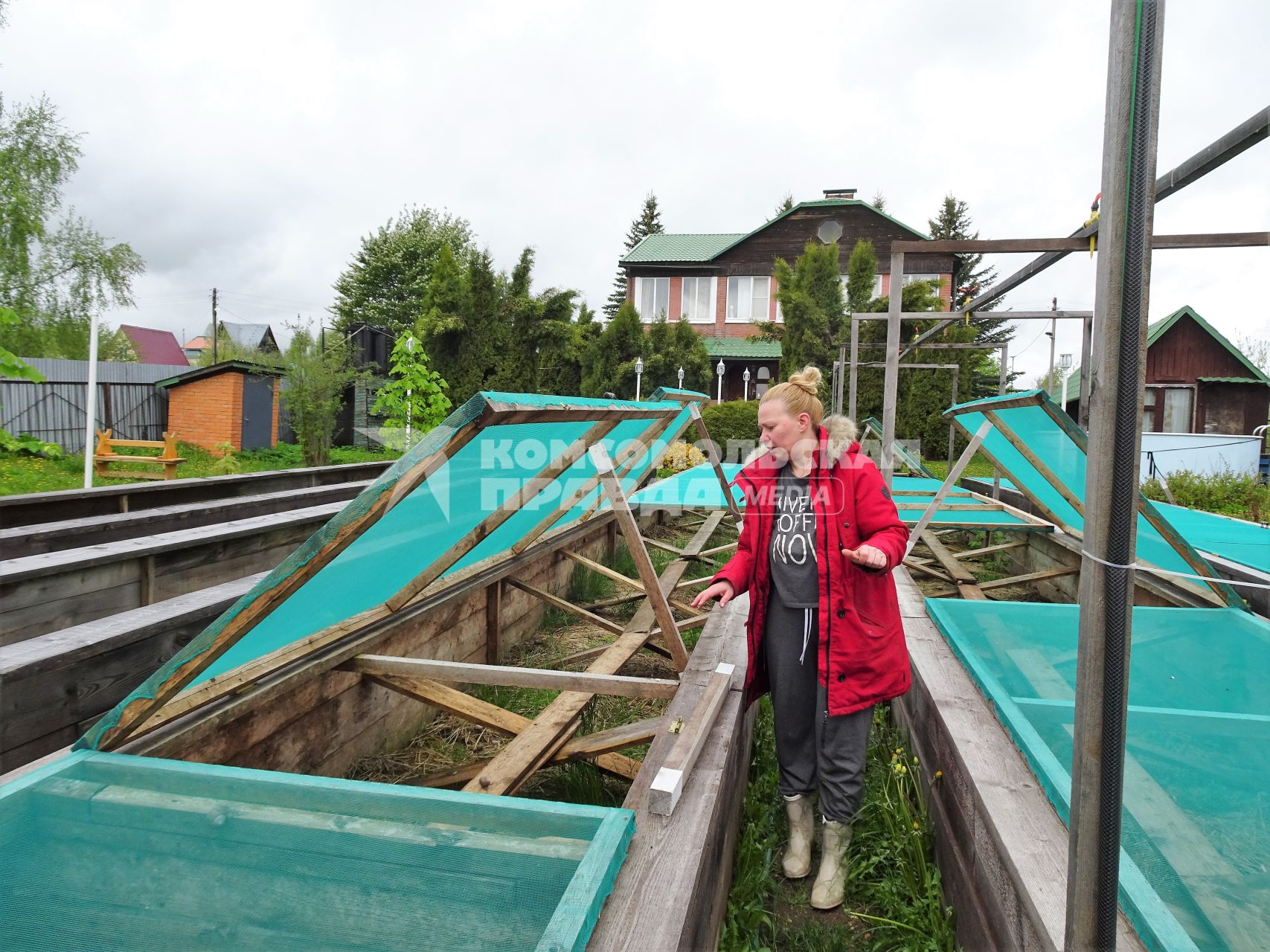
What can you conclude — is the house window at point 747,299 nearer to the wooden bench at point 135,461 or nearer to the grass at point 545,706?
the wooden bench at point 135,461

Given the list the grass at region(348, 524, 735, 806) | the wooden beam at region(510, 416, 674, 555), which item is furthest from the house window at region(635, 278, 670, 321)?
the wooden beam at region(510, 416, 674, 555)

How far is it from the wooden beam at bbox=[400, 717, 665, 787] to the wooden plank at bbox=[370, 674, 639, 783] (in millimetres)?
43

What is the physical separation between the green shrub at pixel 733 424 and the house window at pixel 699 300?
858 centimetres

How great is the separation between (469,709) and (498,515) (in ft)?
2.32

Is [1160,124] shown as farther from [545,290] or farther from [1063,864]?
[545,290]

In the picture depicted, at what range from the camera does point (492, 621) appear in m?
4.00

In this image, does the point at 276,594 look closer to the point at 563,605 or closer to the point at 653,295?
the point at 563,605

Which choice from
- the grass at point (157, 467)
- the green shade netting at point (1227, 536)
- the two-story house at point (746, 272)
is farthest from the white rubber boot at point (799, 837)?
the two-story house at point (746, 272)

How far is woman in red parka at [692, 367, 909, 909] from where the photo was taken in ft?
6.58

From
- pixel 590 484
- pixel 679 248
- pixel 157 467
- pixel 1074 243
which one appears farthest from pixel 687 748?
pixel 679 248

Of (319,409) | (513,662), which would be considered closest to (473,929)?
(513,662)

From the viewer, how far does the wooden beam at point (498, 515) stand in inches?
97.0

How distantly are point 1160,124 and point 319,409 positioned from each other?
16001mm

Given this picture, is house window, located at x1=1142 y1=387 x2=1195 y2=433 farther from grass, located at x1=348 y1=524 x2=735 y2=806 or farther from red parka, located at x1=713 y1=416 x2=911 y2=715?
red parka, located at x1=713 y1=416 x2=911 y2=715
